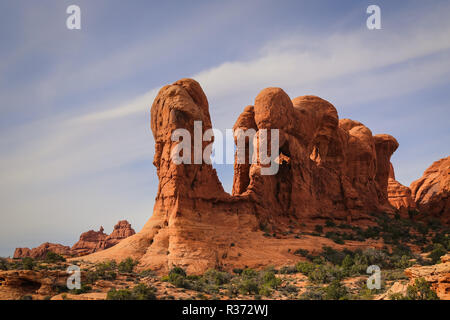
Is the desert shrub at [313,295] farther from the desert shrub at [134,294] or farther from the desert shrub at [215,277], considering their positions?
the desert shrub at [134,294]

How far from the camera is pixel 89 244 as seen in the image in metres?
67.6

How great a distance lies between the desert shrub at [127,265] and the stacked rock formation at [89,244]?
114ft

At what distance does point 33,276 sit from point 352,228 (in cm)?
3002

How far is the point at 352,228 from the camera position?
4156 centimetres

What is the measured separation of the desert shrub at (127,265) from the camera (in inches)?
1048

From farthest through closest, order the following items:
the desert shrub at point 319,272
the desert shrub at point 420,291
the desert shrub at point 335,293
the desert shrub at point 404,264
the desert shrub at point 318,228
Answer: the desert shrub at point 318,228 < the desert shrub at point 404,264 < the desert shrub at point 319,272 < the desert shrub at point 335,293 < the desert shrub at point 420,291

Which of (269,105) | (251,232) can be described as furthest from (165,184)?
(269,105)

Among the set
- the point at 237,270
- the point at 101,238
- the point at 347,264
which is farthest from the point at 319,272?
the point at 101,238

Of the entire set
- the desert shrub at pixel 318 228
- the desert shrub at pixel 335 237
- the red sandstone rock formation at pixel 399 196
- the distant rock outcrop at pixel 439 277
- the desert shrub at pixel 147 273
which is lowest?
the desert shrub at pixel 147 273

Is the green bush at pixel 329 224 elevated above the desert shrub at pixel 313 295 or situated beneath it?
elevated above

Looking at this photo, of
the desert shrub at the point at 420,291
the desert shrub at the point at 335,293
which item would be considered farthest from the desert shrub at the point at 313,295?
the desert shrub at the point at 420,291

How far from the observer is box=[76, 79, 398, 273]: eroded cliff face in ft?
98.1

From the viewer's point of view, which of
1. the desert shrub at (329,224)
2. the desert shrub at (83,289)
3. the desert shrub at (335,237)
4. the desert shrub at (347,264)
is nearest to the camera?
the desert shrub at (83,289)
